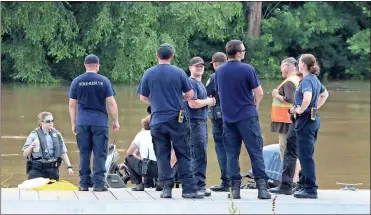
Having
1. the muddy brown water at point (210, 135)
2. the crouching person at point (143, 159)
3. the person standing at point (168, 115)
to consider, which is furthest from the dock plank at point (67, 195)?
the muddy brown water at point (210, 135)

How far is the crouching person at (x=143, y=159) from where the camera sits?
30.5ft

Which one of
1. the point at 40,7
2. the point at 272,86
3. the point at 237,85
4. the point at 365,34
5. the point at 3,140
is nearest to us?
the point at 237,85

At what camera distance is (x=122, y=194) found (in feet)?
27.8

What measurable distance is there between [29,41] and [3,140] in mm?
17028

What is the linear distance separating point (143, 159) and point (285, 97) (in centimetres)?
163

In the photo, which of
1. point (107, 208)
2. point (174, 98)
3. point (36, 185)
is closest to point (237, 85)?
point (174, 98)

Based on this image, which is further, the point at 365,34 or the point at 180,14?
the point at 365,34

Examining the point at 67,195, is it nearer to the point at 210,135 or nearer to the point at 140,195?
the point at 140,195

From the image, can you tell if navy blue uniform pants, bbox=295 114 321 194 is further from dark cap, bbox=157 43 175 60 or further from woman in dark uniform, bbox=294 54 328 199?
dark cap, bbox=157 43 175 60

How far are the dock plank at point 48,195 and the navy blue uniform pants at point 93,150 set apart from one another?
0.41 metres

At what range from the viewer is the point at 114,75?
33.9 m

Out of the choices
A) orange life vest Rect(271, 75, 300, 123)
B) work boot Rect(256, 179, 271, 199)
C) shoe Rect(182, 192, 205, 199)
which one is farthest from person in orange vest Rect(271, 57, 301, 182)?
shoe Rect(182, 192, 205, 199)

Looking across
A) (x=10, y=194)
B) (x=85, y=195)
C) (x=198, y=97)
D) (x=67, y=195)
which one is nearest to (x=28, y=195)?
(x=10, y=194)

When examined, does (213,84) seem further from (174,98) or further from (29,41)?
(29,41)
